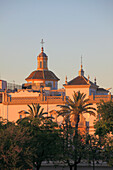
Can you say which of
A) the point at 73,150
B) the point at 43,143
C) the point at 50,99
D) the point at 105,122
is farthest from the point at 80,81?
the point at 43,143

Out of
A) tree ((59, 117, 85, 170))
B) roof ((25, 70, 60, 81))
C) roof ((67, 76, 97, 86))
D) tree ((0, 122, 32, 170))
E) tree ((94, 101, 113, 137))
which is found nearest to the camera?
tree ((0, 122, 32, 170))

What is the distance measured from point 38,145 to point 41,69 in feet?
231

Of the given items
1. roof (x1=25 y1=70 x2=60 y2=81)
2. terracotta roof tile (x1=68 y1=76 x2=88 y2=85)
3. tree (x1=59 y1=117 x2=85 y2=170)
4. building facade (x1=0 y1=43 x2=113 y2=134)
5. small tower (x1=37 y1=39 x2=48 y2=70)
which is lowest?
tree (x1=59 y1=117 x2=85 y2=170)

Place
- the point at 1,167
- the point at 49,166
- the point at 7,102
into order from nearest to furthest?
the point at 1,167 < the point at 49,166 < the point at 7,102

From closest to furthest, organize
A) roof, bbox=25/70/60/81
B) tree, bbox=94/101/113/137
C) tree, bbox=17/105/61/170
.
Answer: tree, bbox=17/105/61/170 → tree, bbox=94/101/113/137 → roof, bbox=25/70/60/81

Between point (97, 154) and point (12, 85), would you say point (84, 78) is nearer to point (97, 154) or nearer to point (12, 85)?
point (12, 85)

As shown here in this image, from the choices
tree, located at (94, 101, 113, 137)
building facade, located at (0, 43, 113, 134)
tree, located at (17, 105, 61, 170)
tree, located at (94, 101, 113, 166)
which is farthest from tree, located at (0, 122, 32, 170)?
building facade, located at (0, 43, 113, 134)

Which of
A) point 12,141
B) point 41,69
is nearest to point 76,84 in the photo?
point 41,69

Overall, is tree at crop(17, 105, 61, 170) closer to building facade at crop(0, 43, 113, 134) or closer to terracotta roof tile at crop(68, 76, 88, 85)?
building facade at crop(0, 43, 113, 134)

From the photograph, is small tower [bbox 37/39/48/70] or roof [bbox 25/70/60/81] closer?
roof [bbox 25/70/60/81]

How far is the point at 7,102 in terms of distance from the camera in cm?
9138

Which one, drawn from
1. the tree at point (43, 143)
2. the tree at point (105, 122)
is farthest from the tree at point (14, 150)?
the tree at point (105, 122)

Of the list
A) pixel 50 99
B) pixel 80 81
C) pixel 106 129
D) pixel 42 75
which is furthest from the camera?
pixel 42 75

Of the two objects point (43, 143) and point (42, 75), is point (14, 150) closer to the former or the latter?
point (43, 143)
